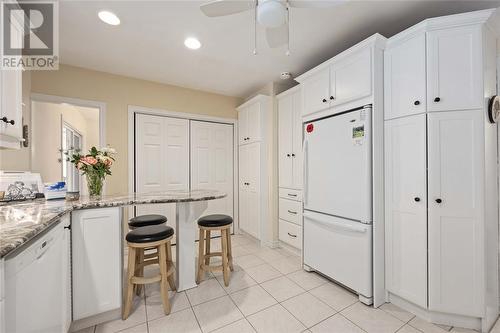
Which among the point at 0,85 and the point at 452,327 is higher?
the point at 0,85

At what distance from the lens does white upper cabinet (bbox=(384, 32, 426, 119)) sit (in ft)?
5.57

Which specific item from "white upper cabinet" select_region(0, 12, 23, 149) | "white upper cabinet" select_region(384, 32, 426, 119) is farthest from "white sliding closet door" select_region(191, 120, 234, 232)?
"white upper cabinet" select_region(384, 32, 426, 119)

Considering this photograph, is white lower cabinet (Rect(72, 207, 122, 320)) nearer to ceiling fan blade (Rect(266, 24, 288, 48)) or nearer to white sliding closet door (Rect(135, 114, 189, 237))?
white sliding closet door (Rect(135, 114, 189, 237))

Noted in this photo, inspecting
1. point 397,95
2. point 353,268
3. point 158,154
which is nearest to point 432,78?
point 397,95

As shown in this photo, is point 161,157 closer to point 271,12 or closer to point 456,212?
point 271,12

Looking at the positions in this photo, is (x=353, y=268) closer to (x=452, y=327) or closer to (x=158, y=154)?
(x=452, y=327)

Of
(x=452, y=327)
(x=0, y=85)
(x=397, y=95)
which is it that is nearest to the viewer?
(x=0, y=85)

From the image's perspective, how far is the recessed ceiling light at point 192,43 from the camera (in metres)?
2.25

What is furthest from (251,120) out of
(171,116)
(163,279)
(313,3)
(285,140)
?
(163,279)

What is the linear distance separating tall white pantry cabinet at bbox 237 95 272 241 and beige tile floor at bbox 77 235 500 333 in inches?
43.9

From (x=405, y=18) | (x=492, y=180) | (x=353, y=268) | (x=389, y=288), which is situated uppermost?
(x=405, y=18)

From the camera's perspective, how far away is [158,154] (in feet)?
11.2

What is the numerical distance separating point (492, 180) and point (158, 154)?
3730 mm

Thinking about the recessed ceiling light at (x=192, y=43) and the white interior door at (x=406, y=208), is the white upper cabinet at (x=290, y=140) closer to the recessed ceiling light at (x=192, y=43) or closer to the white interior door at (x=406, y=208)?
the white interior door at (x=406, y=208)
